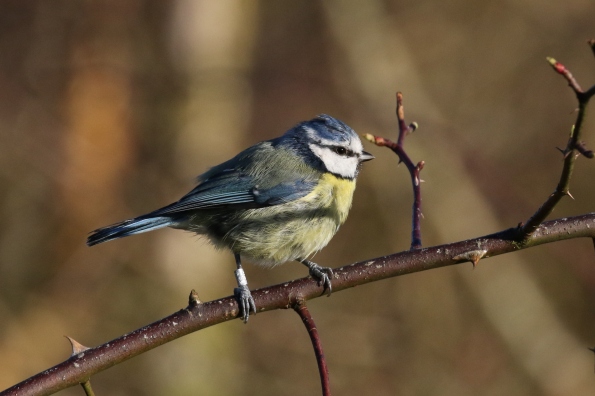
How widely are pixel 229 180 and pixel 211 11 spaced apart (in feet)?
14.6

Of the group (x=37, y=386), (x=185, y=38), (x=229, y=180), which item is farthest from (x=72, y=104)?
(x=37, y=386)

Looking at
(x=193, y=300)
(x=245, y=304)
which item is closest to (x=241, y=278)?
(x=245, y=304)

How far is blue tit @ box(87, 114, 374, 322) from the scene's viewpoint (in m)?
3.58

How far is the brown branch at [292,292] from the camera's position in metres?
2.33

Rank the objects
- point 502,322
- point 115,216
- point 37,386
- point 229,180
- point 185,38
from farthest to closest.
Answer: point 115,216
point 185,38
point 502,322
point 229,180
point 37,386

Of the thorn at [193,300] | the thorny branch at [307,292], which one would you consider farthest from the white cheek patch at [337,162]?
the thorn at [193,300]

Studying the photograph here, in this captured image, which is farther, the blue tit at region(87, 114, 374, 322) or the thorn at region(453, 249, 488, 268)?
the blue tit at region(87, 114, 374, 322)

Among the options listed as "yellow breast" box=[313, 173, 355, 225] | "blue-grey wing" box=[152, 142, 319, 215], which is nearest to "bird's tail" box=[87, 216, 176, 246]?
"blue-grey wing" box=[152, 142, 319, 215]

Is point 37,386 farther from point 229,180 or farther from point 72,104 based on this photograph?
point 72,104

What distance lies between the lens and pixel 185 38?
7703 millimetres

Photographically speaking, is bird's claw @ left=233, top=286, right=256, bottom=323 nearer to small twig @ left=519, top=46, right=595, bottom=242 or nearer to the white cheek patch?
small twig @ left=519, top=46, right=595, bottom=242

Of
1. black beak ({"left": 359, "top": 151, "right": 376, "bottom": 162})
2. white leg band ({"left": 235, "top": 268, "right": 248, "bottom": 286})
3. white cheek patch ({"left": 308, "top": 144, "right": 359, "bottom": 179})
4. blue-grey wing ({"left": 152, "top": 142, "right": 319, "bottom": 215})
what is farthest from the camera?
black beak ({"left": 359, "top": 151, "right": 376, "bottom": 162})

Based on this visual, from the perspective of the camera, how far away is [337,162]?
4.02m

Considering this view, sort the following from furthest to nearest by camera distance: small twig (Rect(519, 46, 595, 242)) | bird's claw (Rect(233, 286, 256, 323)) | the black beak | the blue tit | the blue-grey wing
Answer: the black beak
the blue-grey wing
the blue tit
bird's claw (Rect(233, 286, 256, 323))
small twig (Rect(519, 46, 595, 242))
